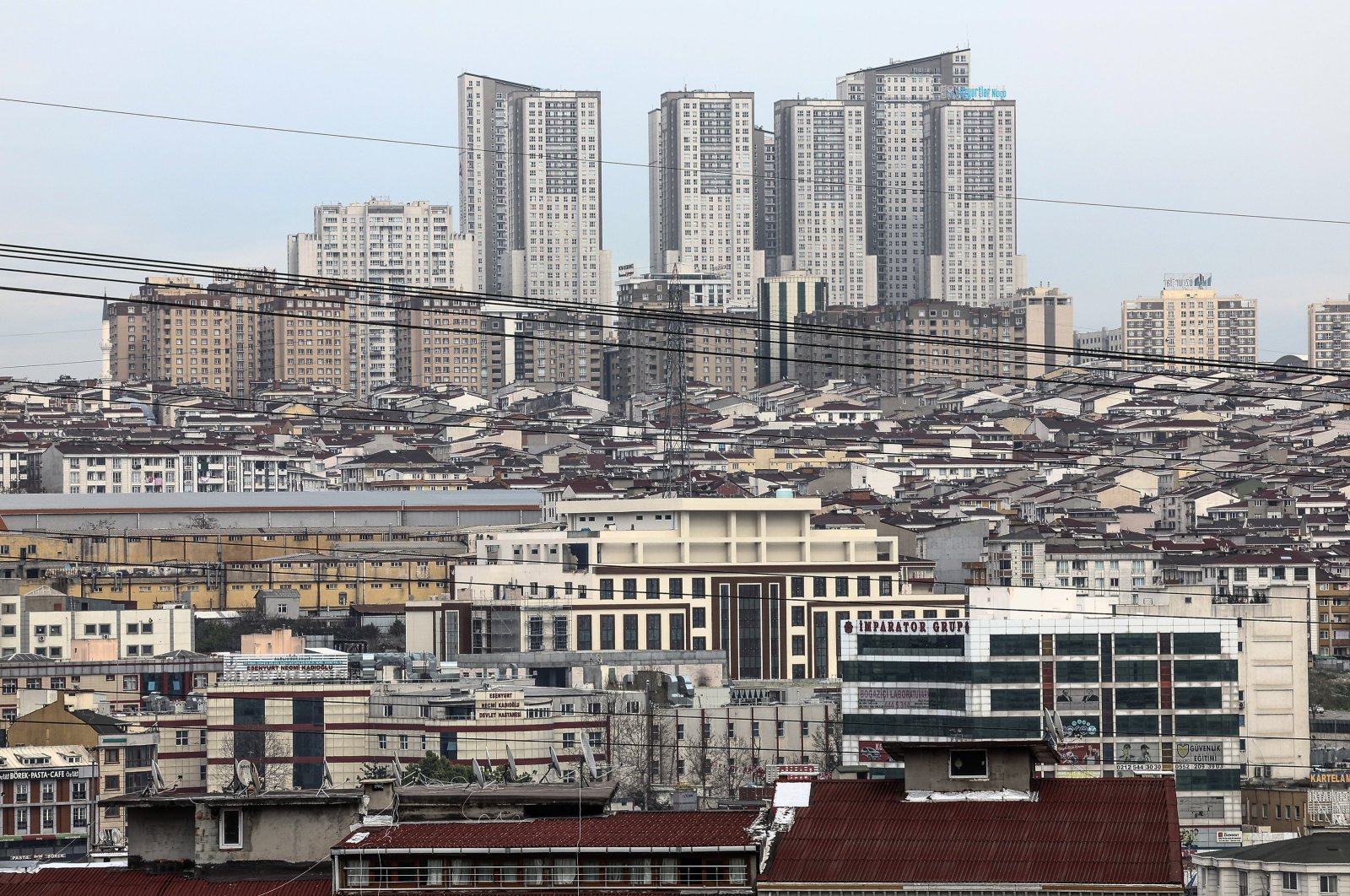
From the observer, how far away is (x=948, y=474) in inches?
4619

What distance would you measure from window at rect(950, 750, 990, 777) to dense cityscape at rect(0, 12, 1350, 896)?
4cm

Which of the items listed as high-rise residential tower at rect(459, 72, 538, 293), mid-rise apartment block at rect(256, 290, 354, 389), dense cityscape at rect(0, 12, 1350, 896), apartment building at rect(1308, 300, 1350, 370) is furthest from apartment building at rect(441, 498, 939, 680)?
high-rise residential tower at rect(459, 72, 538, 293)

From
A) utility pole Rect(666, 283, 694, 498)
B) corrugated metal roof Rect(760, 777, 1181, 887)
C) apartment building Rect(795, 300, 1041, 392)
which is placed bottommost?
corrugated metal roof Rect(760, 777, 1181, 887)

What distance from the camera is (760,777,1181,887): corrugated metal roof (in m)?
16.3

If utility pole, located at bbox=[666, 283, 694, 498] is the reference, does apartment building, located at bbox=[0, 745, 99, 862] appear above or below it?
below

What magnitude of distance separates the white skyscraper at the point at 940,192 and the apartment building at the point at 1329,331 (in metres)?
19.4

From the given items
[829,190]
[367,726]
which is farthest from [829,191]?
[367,726]

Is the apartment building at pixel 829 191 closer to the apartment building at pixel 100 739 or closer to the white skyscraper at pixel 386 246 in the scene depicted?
the white skyscraper at pixel 386 246

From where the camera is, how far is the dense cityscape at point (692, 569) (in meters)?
17.3

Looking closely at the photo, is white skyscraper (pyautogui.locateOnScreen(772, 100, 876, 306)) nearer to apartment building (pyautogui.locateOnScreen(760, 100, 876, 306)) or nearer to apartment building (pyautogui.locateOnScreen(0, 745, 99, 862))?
apartment building (pyautogui.locateOnScreen(760, 100, 876, 306))

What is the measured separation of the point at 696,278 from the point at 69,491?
68133 mm

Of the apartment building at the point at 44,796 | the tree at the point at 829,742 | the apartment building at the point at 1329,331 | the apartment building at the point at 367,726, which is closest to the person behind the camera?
the apartment building at the point at 44,796

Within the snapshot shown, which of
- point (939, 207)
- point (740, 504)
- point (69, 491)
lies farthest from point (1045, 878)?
point (939, 207)

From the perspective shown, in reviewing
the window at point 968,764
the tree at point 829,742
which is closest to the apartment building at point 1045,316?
the tree at point 829,742
